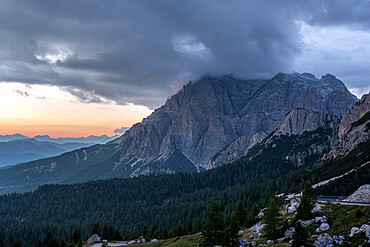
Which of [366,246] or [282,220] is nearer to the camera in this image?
[366,246]

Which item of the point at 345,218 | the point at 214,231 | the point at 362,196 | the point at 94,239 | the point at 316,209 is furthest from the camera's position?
the point at 94,239

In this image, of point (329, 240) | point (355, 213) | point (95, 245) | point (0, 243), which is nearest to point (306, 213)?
point (355, 213)

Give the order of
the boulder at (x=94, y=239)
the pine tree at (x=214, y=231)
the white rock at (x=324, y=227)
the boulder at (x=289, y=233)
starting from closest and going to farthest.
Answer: the white rock at (x=324, y=227), the boulder at (x=289, y=233), the pine tree at (x=214, y=231), the boulder at (x=94, y=239)

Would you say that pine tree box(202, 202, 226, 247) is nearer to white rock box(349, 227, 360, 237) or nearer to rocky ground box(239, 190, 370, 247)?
rocky ground box(239, 190, 370, 247)

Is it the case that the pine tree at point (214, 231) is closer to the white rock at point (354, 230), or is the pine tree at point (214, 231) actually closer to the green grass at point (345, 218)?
the green grass at point (345, 218)

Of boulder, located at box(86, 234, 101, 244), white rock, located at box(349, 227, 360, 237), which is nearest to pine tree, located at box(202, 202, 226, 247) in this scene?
white rock, located at box(349, 227, 360, 237)

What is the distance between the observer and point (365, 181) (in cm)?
Result: 11988

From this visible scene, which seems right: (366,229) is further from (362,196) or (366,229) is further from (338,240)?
(362,196)

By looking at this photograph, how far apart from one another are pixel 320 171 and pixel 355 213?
13474 cm

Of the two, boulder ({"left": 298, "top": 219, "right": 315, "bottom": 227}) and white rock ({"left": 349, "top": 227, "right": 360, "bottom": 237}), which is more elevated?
white rock ({"left": 349, "top": 227, "right": 360, "bottom": 237})

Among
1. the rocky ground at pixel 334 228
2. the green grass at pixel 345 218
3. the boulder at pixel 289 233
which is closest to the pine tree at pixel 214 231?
the rocky ground at pixel 334 228

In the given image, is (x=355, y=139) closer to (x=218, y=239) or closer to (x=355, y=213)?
(x=355, y=213)

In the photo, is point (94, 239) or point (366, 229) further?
point (94, 239)

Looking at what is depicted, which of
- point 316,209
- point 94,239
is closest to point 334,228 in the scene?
point 316,209
